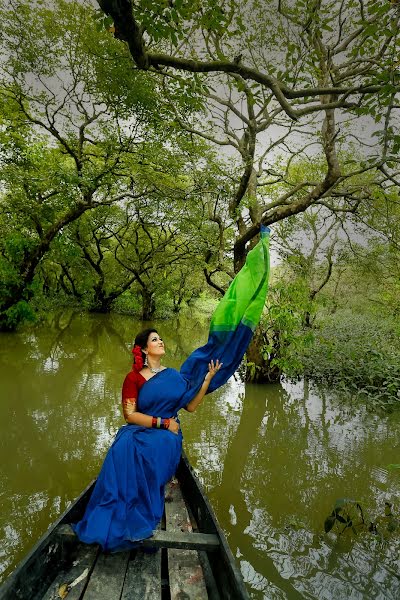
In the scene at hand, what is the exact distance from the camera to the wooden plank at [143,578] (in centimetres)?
229

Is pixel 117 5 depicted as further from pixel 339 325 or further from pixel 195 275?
pixel 195 275

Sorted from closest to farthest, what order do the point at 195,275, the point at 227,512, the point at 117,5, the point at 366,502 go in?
the point at 117,5, the point at 227,512, the point at 366,502, the point at 195,275

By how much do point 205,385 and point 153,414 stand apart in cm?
55

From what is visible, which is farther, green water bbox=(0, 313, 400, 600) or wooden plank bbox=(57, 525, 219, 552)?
green water bbox=(0, 313, 400, 600)

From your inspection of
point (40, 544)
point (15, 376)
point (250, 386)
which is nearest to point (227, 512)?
point (40, 544)

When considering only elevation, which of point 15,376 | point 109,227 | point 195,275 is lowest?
point 15,376

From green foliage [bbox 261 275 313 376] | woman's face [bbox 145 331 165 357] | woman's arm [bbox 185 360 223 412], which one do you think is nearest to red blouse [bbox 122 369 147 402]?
woman's face [bbox 145 331 165 357]

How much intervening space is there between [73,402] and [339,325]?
31.7ft

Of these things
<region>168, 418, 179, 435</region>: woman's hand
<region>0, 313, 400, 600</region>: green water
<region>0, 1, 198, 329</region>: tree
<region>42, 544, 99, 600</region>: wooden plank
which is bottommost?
<region>0, 313, 400, 600</region>: green water

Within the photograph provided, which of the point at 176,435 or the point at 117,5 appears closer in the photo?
the point at 117,5

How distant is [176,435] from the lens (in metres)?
3.24

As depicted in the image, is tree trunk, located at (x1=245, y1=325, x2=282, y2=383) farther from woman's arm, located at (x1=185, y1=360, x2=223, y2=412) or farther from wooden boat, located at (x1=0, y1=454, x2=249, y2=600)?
wooden boat, located at (x1=0, y1=454, x2=249, y2=600)

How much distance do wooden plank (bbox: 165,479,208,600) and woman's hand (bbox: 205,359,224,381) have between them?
116 cm

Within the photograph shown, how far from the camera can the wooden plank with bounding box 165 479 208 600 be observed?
2322 mm
